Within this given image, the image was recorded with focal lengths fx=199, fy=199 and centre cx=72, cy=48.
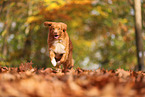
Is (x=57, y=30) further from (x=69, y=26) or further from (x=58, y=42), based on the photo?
(x=69, y=26)

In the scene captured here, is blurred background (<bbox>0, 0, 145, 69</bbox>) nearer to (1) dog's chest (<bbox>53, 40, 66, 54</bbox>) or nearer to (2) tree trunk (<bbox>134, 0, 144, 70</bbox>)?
(2) tree trunk (<bbox>134, 0, 144, 70</bbox>)

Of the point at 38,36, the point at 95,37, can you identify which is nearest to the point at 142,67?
the point at 38,36

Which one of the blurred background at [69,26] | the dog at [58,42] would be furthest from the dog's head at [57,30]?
the blurred background at [69,26]

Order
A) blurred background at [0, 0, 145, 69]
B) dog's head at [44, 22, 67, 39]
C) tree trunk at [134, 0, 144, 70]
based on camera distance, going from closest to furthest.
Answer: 1. dog's head at [44, 22, 67, 39]
2. tree trunk at [134, 0, 144, 70]
3. blurred background at [0, 0, 145, 69]

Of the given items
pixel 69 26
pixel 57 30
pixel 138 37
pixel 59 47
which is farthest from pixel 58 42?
pixel 69 26

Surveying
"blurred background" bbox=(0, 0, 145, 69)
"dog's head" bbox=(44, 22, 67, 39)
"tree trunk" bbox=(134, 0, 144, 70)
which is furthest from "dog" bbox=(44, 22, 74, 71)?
"blurred background" bbox=(0, 0, 145, 69)

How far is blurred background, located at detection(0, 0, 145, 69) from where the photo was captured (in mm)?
9820

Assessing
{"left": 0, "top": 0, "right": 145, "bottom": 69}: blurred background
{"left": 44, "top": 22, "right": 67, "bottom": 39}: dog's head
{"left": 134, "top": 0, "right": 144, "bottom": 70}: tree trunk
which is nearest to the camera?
{"left": 44, "top": 22, "right": 67, "bottom": 39}: dog's head

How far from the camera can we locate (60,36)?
11.8ft

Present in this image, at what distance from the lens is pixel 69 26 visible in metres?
13.3

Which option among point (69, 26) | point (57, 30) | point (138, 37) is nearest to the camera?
point (57, 30)

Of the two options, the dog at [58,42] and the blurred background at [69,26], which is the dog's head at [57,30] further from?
the blurred background at [69,26]

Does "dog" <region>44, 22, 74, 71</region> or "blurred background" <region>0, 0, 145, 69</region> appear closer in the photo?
"dog" <region>44, 22, 74, 71</region>

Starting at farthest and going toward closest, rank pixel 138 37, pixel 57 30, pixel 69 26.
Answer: pixel 69 26 < pixel 138 37 < pixel 57 30
